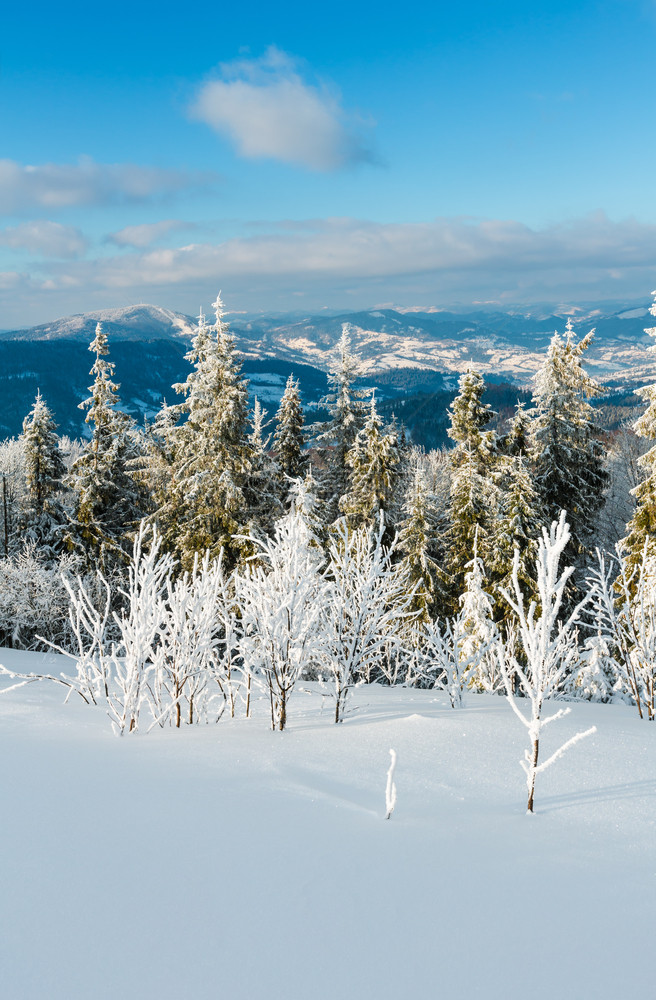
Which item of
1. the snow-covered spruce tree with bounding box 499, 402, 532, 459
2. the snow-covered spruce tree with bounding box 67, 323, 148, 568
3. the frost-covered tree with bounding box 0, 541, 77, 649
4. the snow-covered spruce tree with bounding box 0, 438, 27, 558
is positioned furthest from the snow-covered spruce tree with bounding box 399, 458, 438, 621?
the snow-covered spruce tree with bounding box 0, 438, 27, 558

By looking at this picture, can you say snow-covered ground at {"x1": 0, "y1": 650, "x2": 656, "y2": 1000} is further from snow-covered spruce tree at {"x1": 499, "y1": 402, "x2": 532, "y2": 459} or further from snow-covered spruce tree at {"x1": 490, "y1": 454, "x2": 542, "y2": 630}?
snow-covered spruce tree at {"x1": 499, "y1": 402, "x2": 532, "y2": 459}

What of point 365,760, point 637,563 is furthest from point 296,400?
point 365,760

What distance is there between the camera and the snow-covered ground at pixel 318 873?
2502 millimetres

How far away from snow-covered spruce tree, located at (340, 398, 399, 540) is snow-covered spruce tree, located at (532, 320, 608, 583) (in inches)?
214

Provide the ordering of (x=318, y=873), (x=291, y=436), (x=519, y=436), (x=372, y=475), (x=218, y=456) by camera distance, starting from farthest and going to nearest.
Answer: (x=291, y=436), (x=519, y=436), (x=372, y=475), (x=218, y=456), (x=318, y=873)

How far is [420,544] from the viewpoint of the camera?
832 inches

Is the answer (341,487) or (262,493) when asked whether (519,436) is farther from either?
(262,493)

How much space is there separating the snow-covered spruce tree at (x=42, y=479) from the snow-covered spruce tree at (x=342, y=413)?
40.2 feet

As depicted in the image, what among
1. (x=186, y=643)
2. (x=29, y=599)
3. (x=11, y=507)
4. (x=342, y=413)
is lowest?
(x=29, y=599)

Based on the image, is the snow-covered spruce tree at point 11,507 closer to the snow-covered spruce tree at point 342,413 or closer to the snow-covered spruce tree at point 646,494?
the snow-covered spruce tree at point 342,413

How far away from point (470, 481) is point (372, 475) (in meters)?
3.72

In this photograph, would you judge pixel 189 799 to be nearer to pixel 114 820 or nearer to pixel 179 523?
pixel 114 820

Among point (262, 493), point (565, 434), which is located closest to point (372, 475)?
point (262, 493)

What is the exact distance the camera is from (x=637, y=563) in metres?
16.6
